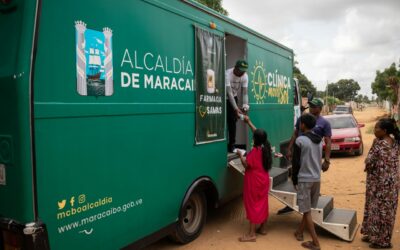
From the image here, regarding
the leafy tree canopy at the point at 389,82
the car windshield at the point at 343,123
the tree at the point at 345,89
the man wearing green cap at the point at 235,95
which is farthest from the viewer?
the tree at the point at 345,89

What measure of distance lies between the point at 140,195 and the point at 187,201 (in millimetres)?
926

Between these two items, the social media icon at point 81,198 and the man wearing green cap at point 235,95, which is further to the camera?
the man wearing green cap at point 235,95

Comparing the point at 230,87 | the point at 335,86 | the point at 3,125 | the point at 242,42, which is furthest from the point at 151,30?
the point at 335,86

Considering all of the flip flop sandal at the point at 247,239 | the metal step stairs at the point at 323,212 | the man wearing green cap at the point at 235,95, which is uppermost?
the man wearing green cap at the point at 235,95

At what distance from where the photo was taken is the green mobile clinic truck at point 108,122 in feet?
8.52

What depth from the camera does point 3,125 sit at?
2.63 meters

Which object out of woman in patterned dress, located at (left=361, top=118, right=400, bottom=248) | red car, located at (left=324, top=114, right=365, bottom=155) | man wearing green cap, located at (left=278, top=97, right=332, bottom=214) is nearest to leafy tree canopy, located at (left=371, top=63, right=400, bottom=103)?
red car, located at (left=324, top=114, right=365, bottom=155)

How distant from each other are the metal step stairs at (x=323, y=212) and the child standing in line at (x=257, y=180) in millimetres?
337

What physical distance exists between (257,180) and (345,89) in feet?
356

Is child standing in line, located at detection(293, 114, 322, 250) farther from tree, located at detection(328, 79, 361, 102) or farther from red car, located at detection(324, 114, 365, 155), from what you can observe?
tree, located at detection(328, 79, 361, 102)

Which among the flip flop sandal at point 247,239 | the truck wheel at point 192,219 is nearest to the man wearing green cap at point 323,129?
the flip flop sandal at point 247,239

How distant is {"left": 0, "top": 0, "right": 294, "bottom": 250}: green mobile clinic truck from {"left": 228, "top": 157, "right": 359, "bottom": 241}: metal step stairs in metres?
0.78

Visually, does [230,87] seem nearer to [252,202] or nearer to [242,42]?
[242,42]

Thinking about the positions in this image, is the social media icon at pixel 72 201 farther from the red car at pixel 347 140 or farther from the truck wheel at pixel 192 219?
the red car at pixel 347 140
